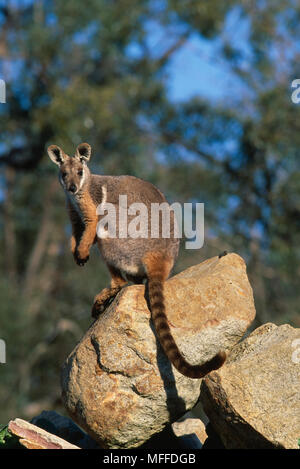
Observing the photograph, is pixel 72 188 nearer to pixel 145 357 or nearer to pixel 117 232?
pixel 117 232

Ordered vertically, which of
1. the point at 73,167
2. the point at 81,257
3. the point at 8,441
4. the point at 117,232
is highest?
the point at 73,167

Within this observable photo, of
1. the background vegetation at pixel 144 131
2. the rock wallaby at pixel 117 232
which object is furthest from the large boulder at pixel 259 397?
the background vegetation at pixel 144 131

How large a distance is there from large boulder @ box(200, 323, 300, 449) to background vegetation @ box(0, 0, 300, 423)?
9.98m

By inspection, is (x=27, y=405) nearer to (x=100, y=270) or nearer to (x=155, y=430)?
(x=100, y=270)

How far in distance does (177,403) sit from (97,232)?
6.29 feet

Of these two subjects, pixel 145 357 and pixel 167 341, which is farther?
pixel 145 357

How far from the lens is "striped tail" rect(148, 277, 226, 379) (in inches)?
210

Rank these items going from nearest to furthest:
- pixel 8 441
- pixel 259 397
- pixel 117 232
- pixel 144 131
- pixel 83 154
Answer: pixel 259 397 → pixel 8 441 → pixel 117 232 → pixel 83 154 → pixel 144 131

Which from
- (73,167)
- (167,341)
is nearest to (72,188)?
(73,167)

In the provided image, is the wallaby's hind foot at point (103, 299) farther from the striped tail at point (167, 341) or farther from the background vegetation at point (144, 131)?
the background vegetation at point (144, 131)

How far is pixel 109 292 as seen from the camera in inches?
272

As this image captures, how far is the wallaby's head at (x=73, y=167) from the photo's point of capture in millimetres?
6919

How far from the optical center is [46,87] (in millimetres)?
17219

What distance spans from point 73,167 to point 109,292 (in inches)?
53.1
